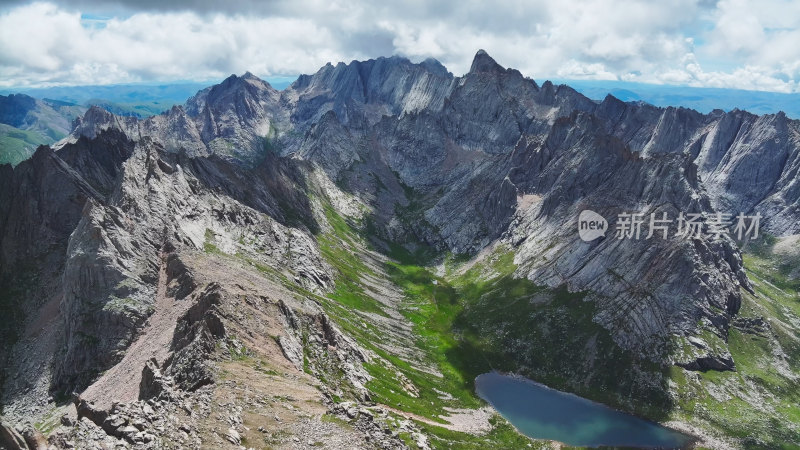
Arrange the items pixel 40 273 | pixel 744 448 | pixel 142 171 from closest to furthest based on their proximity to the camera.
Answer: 1. pixel 744 448
2. pixel 40 273
3. pixel 142 171

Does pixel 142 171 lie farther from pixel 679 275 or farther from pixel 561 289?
pixel 679 275

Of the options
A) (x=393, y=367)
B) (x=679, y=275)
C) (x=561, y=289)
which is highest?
(x=679, y=275)

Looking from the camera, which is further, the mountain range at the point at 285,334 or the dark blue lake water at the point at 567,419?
the dark blue lake water at the point at 567,419

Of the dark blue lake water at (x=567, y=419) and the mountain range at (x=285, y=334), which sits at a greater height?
the mountain range at (x=285, y=334)

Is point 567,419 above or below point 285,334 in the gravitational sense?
below

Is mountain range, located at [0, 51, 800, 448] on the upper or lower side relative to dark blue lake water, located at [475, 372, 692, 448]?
upper

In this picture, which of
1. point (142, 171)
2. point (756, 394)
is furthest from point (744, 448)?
point (142, 171)

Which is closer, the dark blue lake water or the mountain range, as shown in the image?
the mountain range

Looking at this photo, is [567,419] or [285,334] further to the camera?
[567,419]
